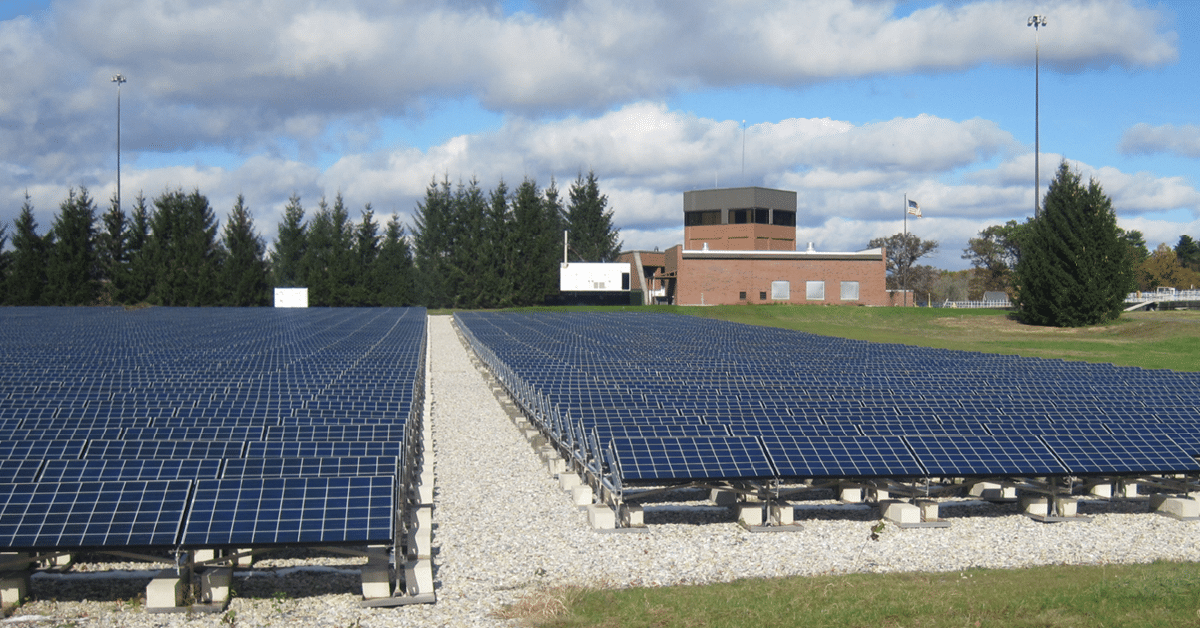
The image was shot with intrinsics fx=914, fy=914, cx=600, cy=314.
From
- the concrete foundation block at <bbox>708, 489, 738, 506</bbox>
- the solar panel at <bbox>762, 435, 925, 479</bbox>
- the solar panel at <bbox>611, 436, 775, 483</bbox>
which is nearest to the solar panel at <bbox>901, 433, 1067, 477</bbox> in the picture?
the solar panel at <bbox>762, 435, 925, 479</bbox>

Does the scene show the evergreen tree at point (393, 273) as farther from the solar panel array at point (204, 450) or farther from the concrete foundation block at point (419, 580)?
the concrete foundation block at point (419, 580)

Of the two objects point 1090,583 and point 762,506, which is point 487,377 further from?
point 1090,583

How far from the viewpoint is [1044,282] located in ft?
178

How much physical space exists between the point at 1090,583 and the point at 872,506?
3.39 metres

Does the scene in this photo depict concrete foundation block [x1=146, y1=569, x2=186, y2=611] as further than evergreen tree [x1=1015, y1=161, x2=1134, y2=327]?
No

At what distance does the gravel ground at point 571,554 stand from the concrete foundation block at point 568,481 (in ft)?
0.73

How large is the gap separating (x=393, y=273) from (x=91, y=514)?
84.7 meters

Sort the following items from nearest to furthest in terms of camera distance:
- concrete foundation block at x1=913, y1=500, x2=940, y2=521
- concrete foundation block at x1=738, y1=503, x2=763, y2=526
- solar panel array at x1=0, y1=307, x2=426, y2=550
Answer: solar panel array at x1=0, y1=307, x2=426, y2=550 → concrete foundation block at x1=738, y1=503, x2=763, y2=526 → concrete foundation block at x1=913, y1=500, x2=940, y2=521

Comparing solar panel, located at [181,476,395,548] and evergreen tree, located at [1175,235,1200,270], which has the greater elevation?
evergreen tree, located at [1175,235,1200,270]

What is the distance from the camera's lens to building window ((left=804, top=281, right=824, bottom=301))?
273 ft

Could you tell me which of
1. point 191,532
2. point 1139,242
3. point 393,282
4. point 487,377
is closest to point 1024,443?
point 191,532

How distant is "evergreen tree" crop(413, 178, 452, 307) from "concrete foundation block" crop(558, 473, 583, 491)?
77100 mm

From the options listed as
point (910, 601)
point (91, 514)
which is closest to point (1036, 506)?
point (910, 601)

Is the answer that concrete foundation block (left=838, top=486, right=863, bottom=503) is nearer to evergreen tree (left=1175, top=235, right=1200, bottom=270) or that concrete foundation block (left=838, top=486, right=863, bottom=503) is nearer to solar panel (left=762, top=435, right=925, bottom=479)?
solar panel (left=762, top=435, right=925, bottom=479)
